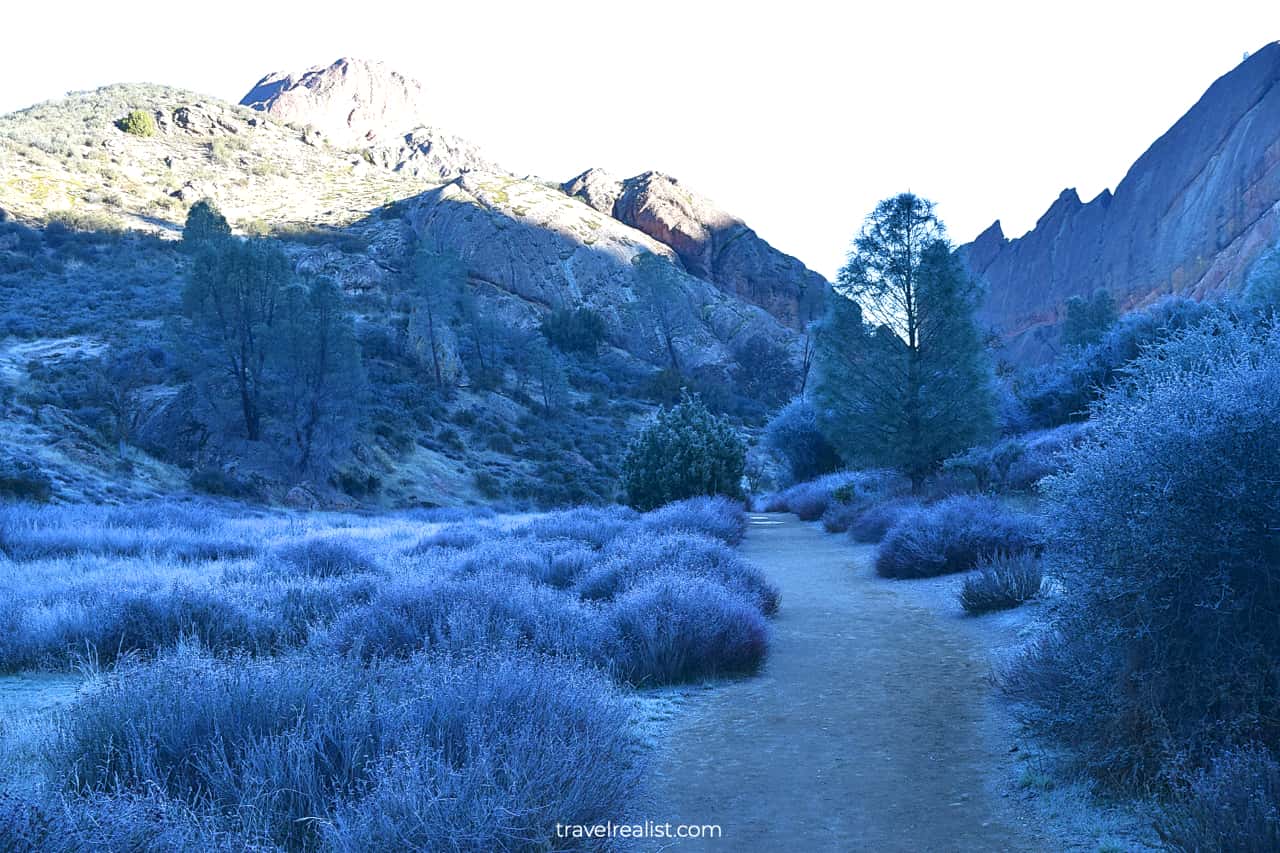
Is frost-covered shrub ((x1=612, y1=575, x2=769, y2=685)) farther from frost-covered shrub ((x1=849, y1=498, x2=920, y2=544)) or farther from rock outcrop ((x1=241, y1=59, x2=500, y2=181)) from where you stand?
rock outcrop ((x1=241, y1=59, x2=500, y2=181))

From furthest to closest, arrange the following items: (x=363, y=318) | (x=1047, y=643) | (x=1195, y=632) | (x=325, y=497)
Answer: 1. (x=363, y=318)
2. (x=325, y=497)
3. (x=1047, y=643)
4. (x=1195, y=632)

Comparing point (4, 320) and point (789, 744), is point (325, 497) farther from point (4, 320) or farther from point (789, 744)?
point (789, 744)

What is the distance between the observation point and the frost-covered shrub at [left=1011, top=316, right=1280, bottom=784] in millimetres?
3178

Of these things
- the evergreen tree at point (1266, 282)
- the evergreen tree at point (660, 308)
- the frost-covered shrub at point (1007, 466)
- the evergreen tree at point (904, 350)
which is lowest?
the frost-covered shrub at point (1007, 466)

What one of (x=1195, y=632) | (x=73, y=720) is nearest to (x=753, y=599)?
(x=1195, y=632)

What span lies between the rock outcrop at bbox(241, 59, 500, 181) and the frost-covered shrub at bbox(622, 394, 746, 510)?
411ft

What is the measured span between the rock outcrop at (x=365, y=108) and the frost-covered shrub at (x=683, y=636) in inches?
5471

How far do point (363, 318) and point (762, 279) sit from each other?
40987mm

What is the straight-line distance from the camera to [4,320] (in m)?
33.6

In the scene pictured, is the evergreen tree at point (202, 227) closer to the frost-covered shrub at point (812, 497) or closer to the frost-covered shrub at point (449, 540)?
the frost-covered shrub at point (812, 497)

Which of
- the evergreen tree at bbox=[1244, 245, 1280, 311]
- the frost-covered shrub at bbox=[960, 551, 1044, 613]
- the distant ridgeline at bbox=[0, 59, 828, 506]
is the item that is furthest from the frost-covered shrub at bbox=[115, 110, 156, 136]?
the frost-covered shrub at bbox=[960, 551, 1044, 613]

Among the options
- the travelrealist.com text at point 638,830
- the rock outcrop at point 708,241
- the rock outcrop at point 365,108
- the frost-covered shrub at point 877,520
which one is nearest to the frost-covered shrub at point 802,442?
the frost-covered shrub at point 877,520

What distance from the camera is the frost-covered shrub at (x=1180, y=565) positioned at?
10.4 feet

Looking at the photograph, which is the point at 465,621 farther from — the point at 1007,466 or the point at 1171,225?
the point at 1171,225
